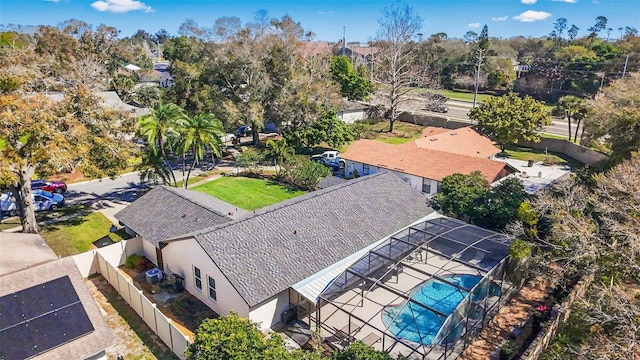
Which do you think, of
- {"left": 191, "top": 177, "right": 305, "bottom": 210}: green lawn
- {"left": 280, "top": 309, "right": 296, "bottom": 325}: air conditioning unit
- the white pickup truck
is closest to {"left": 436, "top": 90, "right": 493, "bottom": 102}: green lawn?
the white pickup truck

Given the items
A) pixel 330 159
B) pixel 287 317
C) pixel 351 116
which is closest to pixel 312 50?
pixel 351 116

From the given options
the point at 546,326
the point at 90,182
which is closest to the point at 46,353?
the point at 546,326

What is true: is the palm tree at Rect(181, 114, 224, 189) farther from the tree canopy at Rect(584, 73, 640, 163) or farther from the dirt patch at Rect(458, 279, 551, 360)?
the tree canopy at Rect(584, 73, 640, 163)

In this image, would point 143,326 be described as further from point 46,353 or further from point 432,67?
point 432,67

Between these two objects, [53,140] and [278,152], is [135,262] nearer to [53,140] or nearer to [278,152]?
[53,140]

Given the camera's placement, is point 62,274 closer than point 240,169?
Yes
